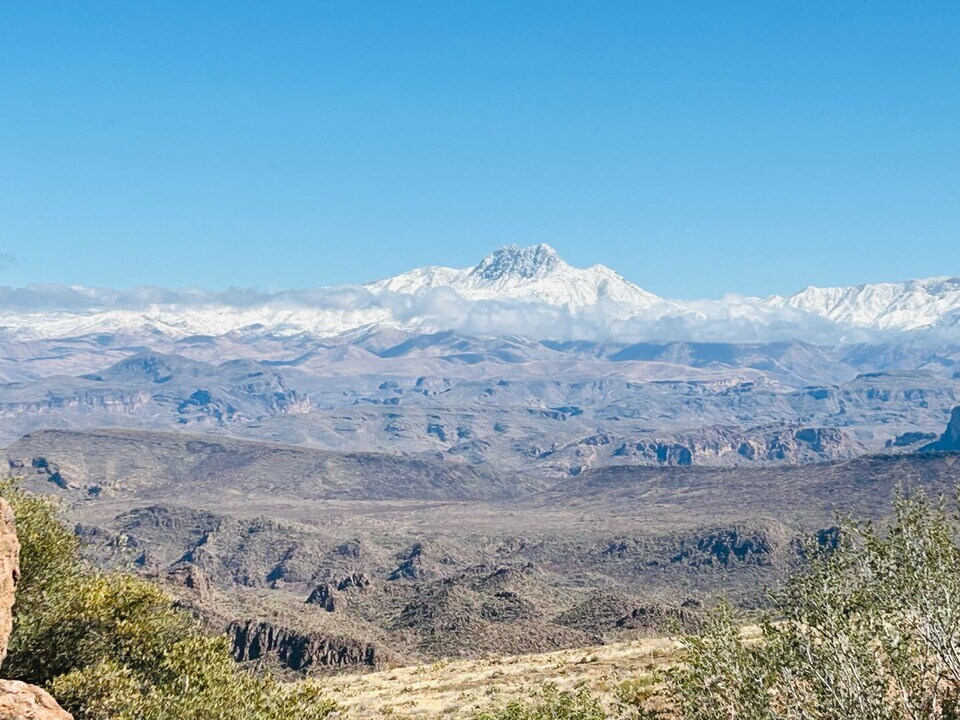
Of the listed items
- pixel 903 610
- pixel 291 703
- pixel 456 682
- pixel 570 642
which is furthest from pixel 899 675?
pixel 570 642

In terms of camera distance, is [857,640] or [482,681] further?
[482,681]

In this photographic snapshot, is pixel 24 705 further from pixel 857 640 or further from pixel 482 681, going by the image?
pixel 482 681

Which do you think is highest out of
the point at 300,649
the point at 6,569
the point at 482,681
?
the point at 6,569

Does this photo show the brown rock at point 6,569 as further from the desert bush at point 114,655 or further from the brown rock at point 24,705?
the desert bush at point 114,655

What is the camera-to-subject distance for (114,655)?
3650 cm

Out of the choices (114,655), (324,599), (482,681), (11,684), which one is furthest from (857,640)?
(324,599)

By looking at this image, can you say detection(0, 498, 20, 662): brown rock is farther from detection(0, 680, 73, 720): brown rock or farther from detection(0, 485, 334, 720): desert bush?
detection(0, 485, 334, 720): desert bush

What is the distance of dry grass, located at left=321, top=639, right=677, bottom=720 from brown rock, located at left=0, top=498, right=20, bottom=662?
25.8m

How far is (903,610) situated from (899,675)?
1.79 m

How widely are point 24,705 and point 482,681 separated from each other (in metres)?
43.0

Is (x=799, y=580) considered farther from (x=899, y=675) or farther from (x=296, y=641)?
(x=296, y=641)

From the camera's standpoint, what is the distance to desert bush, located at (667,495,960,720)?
27.4 meters

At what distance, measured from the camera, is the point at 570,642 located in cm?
11969

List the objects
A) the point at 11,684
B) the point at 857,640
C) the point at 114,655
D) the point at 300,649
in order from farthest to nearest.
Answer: the point at 300,649, the point at 114,655, the point at 857,640, the point at 11,684
